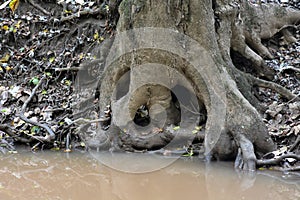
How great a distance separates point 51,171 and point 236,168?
1974 mm

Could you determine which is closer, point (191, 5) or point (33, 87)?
point (191, 5)

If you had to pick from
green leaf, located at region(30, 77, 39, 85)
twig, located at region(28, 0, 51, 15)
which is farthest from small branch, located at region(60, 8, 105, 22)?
green leaf, located at region(30, 77, 39, 85)

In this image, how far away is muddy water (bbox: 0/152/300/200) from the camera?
3.33 metres

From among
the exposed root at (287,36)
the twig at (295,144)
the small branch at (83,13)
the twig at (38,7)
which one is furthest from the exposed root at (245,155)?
the twig at (38,7)

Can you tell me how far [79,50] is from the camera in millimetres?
6562

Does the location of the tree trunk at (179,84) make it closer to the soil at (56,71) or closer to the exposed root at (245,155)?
the exposed root at (245,155)

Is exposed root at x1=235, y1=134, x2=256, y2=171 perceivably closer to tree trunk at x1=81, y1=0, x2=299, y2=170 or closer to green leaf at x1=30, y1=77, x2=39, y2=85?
tree trunk at x1=81, y1=0, x2=299, y2=170

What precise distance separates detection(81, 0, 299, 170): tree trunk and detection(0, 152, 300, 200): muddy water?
1.11ft

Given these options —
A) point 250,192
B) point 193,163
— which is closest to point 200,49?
point 193,163

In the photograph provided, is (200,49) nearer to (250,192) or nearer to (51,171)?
(250,192)

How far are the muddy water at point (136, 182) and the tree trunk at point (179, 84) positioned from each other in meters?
0.34

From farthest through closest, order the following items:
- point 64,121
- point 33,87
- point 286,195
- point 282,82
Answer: point 33,87 < point 282,82 < point 64,121 < point 286,195

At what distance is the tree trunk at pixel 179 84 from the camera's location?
14.1ft

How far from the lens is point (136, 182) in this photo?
3715mm
